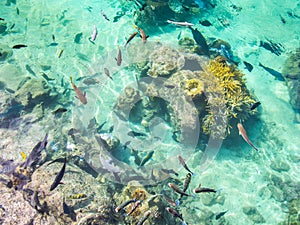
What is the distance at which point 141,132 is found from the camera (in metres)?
7.72

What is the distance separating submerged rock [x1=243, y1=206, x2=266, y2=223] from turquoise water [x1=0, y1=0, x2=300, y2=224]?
0.08ft

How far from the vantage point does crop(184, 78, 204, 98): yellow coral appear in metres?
6.44

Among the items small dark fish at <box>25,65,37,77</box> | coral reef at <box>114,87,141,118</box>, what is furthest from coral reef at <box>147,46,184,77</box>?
small dark fish at <box>25,65,37,77</box>

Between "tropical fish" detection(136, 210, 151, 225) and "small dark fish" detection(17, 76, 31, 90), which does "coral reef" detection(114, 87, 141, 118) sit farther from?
"tropical fish" detection(136, 210, 151, 225)

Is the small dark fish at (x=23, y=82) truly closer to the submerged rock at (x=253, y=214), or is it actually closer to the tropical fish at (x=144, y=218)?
the tropical fish at (x=144, y=218)

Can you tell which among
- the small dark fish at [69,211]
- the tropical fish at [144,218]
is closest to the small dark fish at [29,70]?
the small dark fish at [69,211]

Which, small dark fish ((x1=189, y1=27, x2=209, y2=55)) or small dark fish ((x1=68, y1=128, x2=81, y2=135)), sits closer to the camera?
small dark fish ((x1=68, y1=128, x2=81, y2=135))

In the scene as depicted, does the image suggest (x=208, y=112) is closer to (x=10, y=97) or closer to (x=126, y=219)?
(x=126, y=219)

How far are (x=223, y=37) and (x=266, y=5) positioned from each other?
488 cm

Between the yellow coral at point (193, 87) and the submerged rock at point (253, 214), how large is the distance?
11.2ft

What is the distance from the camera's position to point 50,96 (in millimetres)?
8508

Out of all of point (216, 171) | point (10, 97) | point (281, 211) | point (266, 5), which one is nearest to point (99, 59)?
point (10, 97)

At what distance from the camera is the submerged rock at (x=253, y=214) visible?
6285mm

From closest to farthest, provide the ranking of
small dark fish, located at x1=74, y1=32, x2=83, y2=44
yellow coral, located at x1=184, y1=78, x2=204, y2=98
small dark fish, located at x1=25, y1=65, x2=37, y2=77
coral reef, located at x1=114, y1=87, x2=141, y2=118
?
yellow coral, located at x1=184, y1=78, x2=204, y2=98 < coral reef, located at x1=114, y1=87, x2=141, y2=118 < small dark fish, located at x1=25, y1=65, x2=37, y2=77 < small dark fish, located at x1=74, y1=32, x2=83, y2=44
